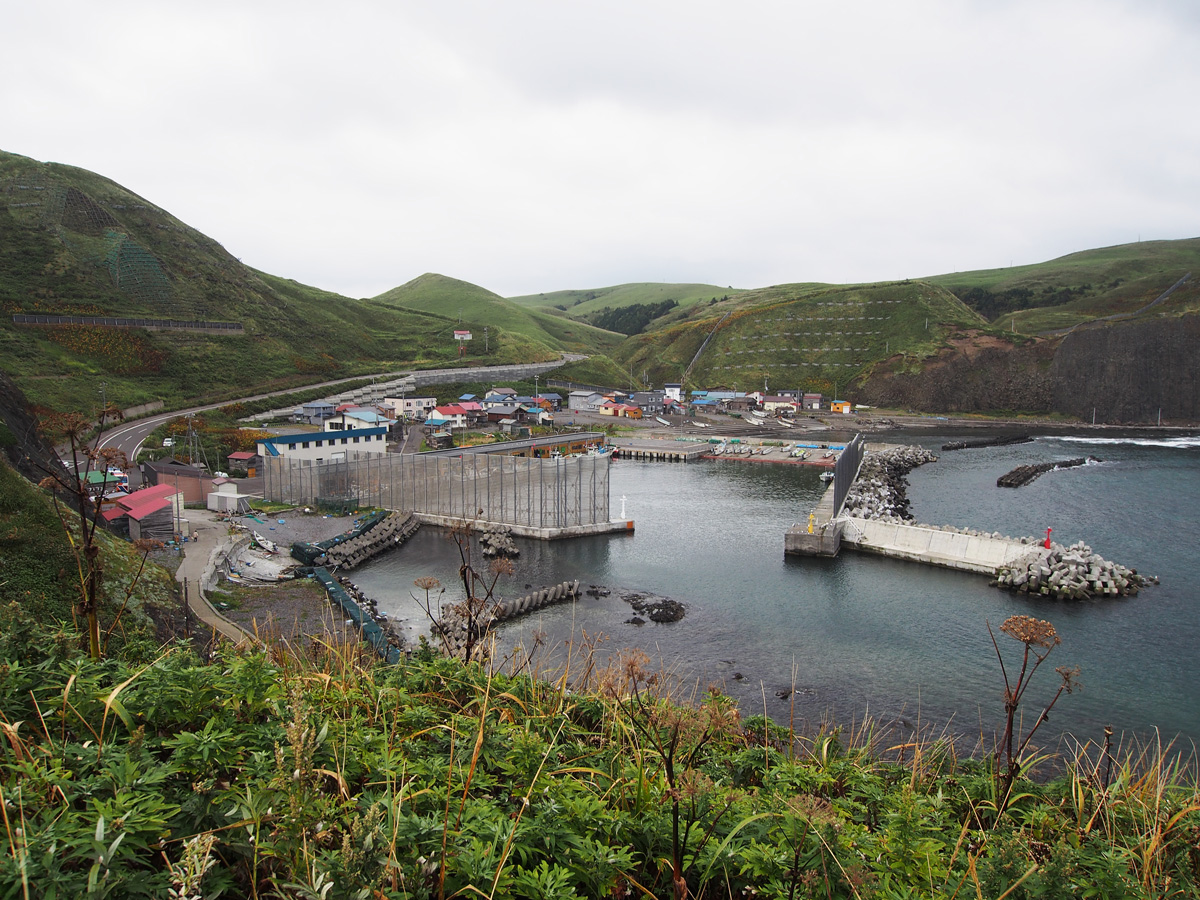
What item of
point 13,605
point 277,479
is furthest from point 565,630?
Result: point 277,479

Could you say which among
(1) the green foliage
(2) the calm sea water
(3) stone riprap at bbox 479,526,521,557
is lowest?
(2) the calm sea water

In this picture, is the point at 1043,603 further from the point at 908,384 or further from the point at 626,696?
the point at 908,384

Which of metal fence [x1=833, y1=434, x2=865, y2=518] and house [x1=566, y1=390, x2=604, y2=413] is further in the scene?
house [x1=566, y1=390, x2=604, y2=413]

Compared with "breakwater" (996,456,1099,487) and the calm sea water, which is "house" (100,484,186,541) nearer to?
the calm sea water

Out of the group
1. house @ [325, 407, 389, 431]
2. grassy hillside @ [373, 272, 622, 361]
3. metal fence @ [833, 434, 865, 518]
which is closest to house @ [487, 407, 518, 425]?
house @ [325, 407, 389, 431]

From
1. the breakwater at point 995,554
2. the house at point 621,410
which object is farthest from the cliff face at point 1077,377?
the breakwater at point 995,554

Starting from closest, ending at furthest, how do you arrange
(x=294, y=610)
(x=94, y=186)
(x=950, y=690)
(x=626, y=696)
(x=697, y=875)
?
(x=697, y=875)
(x=626, y=696)
(x=950, y=690)
(x=294, y=610)
(x=94, y=186)

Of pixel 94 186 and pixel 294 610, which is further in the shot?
pixel 94 186
